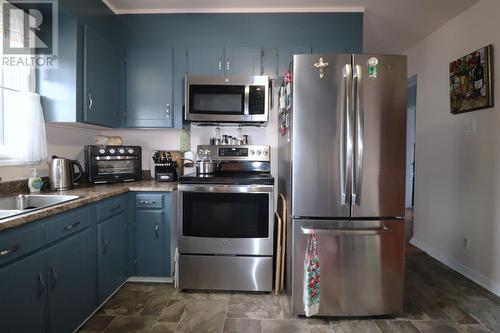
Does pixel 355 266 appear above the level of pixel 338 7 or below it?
below

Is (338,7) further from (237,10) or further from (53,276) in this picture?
(53,276)

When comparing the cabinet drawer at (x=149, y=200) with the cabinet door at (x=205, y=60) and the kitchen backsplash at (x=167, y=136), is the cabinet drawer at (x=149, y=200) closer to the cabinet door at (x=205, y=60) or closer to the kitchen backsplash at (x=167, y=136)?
the kitchen backsplash at (x=167, y=136)

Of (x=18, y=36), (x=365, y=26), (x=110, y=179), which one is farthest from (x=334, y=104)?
(x=18, y=36)

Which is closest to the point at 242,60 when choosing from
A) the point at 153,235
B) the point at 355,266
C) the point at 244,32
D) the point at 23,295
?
the point at 244,32

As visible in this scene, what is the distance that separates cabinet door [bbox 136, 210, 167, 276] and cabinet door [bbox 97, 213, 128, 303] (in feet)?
0.35

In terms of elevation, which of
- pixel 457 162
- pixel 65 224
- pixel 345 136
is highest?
pixel 345 136

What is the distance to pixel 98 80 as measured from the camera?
2.30 metres

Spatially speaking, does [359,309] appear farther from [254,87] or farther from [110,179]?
[110,179]

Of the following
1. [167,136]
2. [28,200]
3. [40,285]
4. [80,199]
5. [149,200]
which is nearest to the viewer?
[40,285]

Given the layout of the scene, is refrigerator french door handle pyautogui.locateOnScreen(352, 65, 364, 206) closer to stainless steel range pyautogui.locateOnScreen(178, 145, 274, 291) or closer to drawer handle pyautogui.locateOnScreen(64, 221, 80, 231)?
stainless steel range pyautogui.locateOnScreen(178, 145, 274, 291)

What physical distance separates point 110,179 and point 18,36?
1.22 meters

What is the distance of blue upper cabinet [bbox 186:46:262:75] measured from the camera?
8.32 feet

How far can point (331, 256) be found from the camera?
1817 mm

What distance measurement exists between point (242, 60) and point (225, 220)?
1461 millimetres
